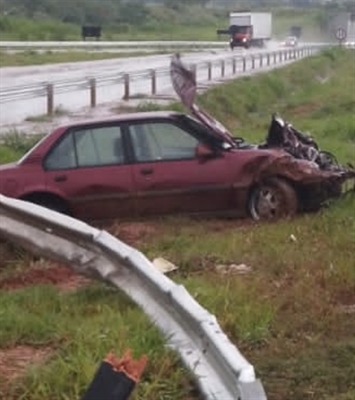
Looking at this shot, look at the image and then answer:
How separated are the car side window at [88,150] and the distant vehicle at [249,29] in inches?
3005

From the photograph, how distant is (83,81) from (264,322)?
30.8 m

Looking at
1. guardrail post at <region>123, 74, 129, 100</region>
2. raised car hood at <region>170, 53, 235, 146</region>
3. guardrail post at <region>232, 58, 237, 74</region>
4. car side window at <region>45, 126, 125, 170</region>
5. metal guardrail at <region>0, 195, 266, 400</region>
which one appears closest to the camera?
metal guardrail at <region>0, 195, 266, 400</region>

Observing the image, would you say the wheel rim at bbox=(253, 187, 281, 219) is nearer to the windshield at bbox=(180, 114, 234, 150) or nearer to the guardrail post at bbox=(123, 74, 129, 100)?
the windshield at bbox=(180, 114, 234, 150)

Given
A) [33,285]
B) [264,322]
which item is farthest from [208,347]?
[33,285]

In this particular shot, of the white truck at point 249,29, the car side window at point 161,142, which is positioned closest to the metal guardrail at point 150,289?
the car side window at point 161,142

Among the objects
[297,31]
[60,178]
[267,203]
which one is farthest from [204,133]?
[297,31]

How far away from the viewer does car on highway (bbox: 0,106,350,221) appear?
13234 millimetres

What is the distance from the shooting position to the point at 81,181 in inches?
520

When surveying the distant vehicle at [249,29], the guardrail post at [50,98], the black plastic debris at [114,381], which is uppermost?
the black plastic debris at [114,381]

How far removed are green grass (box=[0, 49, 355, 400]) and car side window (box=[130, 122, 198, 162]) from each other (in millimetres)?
660

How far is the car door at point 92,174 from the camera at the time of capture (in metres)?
13.2

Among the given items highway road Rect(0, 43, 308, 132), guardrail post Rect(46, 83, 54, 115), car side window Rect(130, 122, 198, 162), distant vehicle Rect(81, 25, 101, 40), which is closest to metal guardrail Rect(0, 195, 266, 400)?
car side window Rect(130, 122, 198, 162)

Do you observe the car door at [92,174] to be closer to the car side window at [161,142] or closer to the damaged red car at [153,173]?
the damaged red car at [153,173]

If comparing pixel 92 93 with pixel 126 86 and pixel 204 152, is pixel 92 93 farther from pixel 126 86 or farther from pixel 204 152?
pixel 204 152
